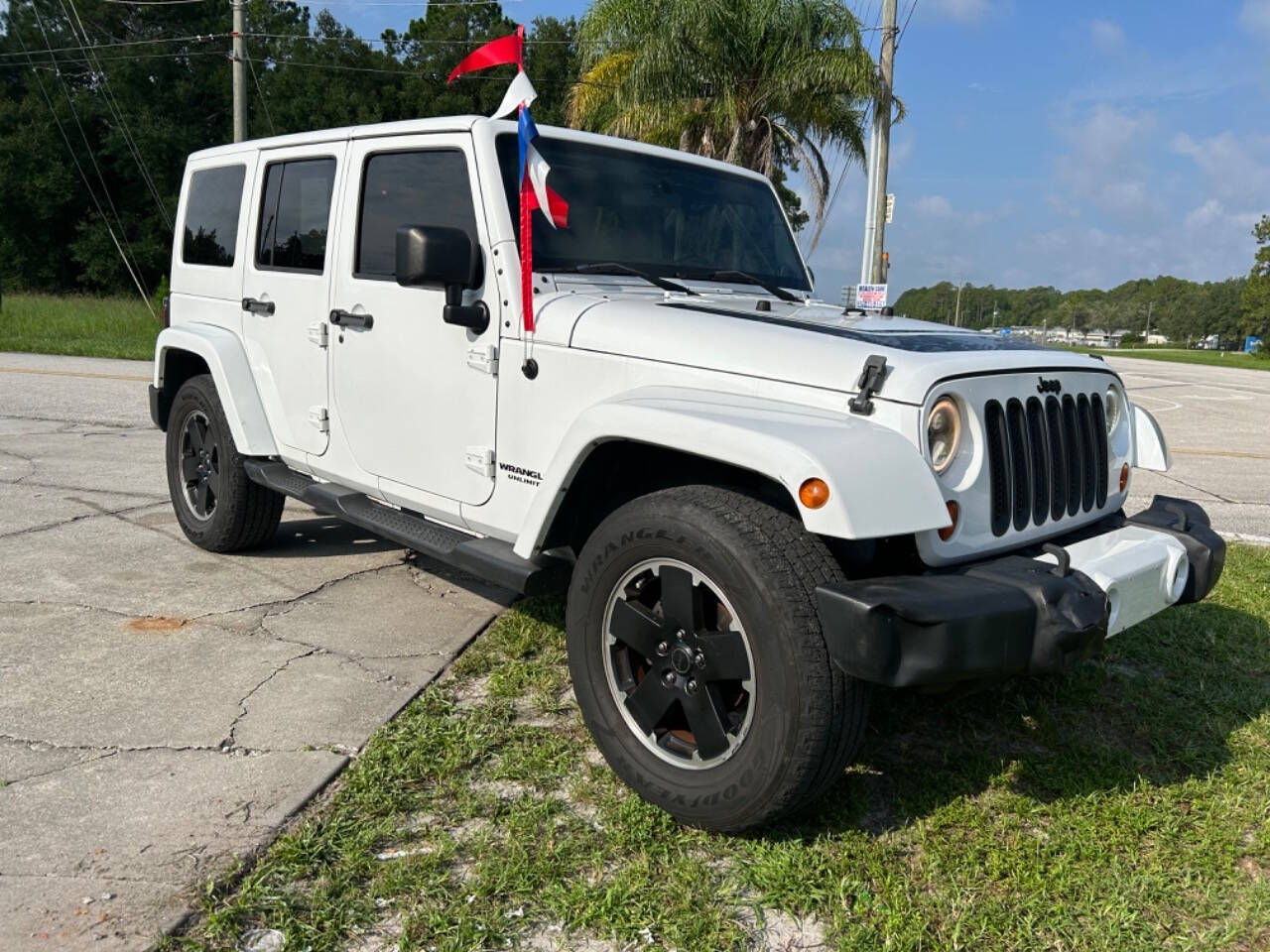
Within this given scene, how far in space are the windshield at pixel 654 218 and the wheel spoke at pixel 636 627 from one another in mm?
1282

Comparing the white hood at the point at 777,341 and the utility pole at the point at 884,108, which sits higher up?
the utility pole at the point at 884,108

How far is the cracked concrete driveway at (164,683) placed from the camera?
2.54 metres

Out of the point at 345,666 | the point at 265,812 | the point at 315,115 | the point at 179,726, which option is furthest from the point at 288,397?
the point at 315,115

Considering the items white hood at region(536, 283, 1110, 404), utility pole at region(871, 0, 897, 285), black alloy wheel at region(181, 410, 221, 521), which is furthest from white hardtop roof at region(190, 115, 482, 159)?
utility pole at region(871, 0, 897, 285)

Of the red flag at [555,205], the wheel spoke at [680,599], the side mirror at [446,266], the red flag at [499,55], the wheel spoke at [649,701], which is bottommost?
the wheel spoke at [649,701]

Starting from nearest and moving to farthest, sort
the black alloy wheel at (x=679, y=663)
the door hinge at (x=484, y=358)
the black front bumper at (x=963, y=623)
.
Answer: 1. the black front bumper at (x=963, y=623)
2. the black alloy wheel at (x=679, y=663)
3. the door hinge at (x=484, y=358)

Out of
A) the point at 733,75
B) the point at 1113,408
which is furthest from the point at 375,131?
the point at 733,75

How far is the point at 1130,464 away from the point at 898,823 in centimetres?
155

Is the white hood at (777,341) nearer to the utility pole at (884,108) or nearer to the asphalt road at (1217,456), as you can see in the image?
the asphalt road at (1217,456)

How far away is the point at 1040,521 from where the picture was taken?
9.78ft

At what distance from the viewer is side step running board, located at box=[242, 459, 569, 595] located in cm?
329

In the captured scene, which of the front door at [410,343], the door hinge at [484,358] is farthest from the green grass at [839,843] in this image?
the door hinge at [484,358]

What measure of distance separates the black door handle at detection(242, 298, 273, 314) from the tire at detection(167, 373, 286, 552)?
53 centimetres

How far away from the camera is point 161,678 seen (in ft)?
12.1
